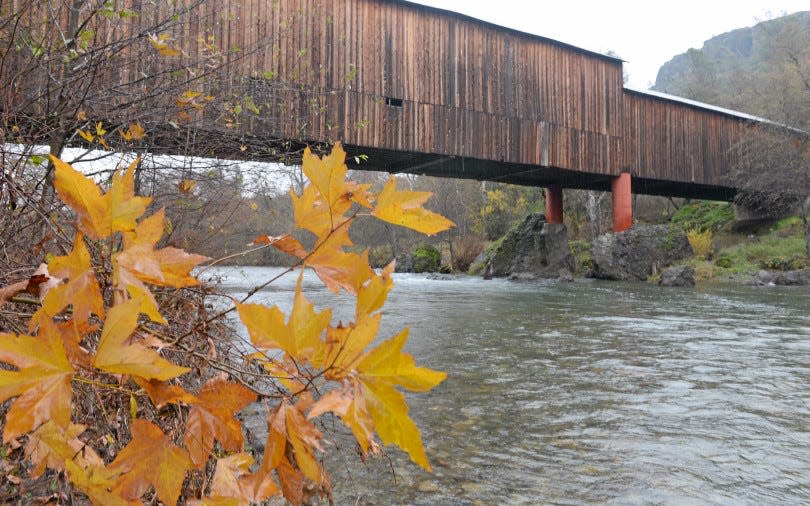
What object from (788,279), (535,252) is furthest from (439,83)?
(788,279)

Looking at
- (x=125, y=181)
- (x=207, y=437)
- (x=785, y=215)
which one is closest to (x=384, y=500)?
(x=207, y=437)

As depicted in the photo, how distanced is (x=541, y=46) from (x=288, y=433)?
1572cm

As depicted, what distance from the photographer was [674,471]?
95.0 inches

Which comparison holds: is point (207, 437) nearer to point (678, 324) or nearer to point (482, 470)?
point (482, 470)

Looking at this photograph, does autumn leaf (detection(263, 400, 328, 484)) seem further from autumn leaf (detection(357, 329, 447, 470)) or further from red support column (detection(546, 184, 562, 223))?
red support column (detection(546, 184, 562, 223))

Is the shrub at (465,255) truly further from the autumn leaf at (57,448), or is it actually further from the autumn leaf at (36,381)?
the autumn leaf at (36,381)

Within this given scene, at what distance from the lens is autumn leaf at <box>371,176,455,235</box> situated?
1.88 ft

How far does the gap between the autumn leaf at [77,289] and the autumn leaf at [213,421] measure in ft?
0.48

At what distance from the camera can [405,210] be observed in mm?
583

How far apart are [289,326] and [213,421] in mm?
189

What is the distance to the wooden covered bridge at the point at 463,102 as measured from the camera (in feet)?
35.9

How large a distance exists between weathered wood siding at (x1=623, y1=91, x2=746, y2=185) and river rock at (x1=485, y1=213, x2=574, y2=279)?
169 inches

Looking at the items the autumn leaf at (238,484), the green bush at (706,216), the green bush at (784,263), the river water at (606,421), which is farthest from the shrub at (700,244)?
the autumn leaf at (238,484)

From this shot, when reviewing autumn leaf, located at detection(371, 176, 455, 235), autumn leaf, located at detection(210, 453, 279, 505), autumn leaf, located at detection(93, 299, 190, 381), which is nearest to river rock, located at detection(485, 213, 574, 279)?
autumn leaf, located at detection(210, 453, 279, 505)
